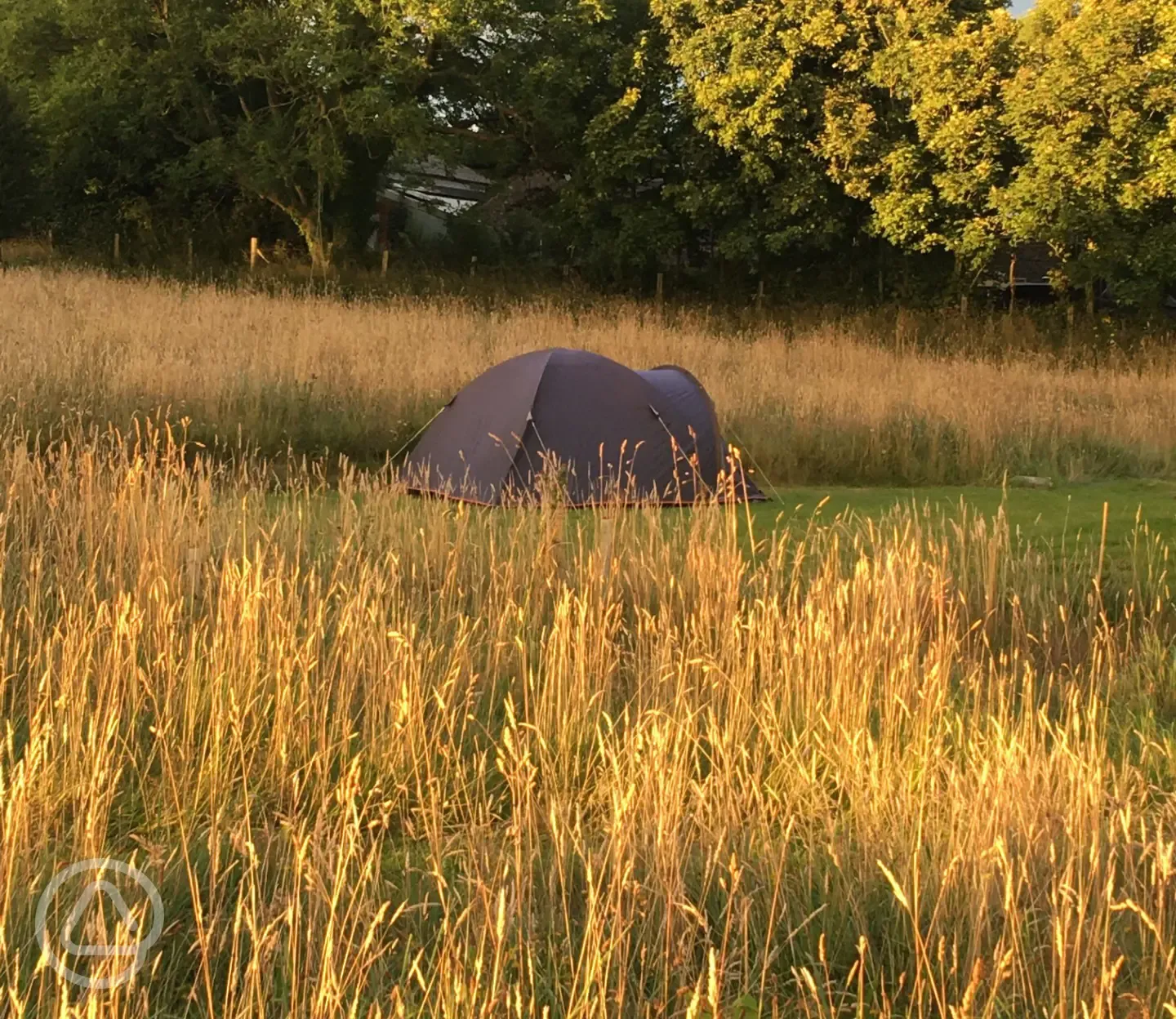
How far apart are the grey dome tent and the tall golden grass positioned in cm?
137

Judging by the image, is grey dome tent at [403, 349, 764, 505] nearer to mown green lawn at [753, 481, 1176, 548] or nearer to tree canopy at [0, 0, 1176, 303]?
mown green lawn at [753, 481, 1176, 548]

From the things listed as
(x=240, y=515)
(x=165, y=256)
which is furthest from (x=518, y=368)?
(x=165, y=256)

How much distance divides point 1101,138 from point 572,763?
1755 centimetres

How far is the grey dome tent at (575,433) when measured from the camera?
320 inches

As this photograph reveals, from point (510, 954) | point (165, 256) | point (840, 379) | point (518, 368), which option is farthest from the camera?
point (165, 256)

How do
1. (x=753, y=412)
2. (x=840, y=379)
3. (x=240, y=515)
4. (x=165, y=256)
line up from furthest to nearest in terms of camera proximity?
(x=165, y=256) < (x=840, y=379) < (x=753, y=412) < (x=240, y=515)

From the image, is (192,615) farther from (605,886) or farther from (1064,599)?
(1064,599)

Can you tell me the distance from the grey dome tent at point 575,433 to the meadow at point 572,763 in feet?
5.47

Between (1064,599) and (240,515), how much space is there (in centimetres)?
375

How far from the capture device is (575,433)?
27.0 feet

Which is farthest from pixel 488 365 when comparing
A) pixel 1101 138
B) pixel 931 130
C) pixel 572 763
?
pixel 1101 138

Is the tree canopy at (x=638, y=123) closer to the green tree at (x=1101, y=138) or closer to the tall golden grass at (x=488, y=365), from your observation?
the green tree at (x=1101, y=138)

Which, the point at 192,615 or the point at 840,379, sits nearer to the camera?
the point at 192,615

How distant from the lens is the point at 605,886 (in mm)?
2545
